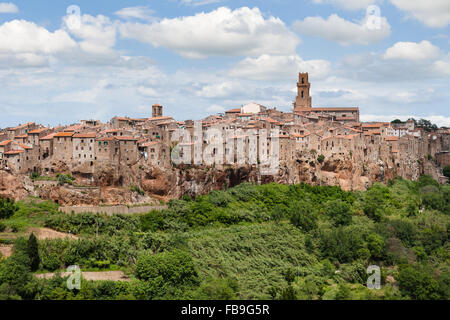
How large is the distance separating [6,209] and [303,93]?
45836mm

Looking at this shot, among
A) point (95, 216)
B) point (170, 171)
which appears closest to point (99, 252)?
point (95, 216)

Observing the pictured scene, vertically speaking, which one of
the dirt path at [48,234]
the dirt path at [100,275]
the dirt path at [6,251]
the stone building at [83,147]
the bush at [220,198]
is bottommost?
the dirt path at [100,275]

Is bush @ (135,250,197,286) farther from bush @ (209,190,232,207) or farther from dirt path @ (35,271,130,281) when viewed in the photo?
bush @ (209,190,232,207)

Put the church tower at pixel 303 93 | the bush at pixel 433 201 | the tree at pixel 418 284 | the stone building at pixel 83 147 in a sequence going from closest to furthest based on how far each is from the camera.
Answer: the tree at pixel 418 284
the stone building at pixel 83 147
the bush at pixel 433 201
the church tower at pixel 303 93

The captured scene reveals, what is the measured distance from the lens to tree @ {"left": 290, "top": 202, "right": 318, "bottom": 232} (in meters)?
38.8

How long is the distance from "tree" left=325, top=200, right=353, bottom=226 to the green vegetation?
0.28 ft

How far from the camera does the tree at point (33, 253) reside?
1126 inches

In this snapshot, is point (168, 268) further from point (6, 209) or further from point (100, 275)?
point (6, 209)

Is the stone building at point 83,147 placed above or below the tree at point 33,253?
above

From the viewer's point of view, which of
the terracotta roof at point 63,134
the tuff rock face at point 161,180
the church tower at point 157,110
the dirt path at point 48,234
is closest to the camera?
the dirt path at point 48,234

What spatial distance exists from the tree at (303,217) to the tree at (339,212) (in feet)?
4.89

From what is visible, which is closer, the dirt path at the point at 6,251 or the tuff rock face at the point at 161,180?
the dirt path at the point at 6,251

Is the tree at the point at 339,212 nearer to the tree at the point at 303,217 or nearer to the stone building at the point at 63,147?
the tree at the point at 303,217

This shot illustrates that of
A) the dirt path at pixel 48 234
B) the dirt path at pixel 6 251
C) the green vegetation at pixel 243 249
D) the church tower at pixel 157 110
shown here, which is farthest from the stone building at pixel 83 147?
the church tower at pixel 157 110
